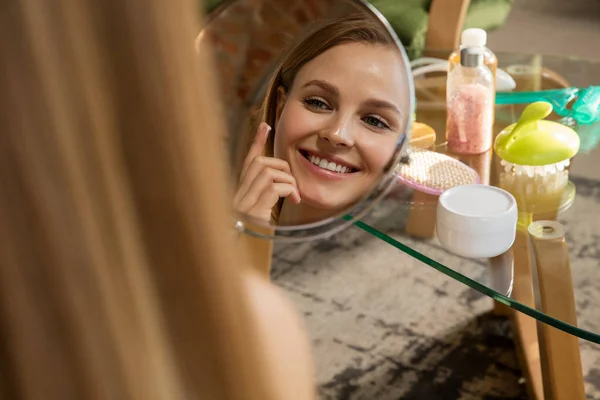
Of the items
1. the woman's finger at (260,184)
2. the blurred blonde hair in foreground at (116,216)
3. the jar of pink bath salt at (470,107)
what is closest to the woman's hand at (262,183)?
the woman's finger at (260,184)

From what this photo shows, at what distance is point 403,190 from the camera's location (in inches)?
37.6

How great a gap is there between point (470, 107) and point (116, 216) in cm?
89

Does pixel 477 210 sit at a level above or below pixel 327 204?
below

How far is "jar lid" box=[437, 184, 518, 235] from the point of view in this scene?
83 cm

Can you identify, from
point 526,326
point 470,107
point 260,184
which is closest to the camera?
point 260,184

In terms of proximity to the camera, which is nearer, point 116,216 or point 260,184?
point 116,216

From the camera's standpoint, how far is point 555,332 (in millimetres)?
903

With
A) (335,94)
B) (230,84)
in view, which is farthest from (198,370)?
(335,94)

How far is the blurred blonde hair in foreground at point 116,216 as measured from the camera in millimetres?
194

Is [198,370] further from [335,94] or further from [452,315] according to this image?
[452,315]

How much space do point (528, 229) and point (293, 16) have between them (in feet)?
1.66

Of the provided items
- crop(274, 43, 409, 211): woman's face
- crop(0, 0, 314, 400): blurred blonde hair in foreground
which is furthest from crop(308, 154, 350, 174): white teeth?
crop(0, 0, 314, 400): blurred blonde hair in foreground

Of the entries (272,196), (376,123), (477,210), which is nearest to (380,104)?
(376,123)

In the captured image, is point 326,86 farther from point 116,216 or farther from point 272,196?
point 116,216
